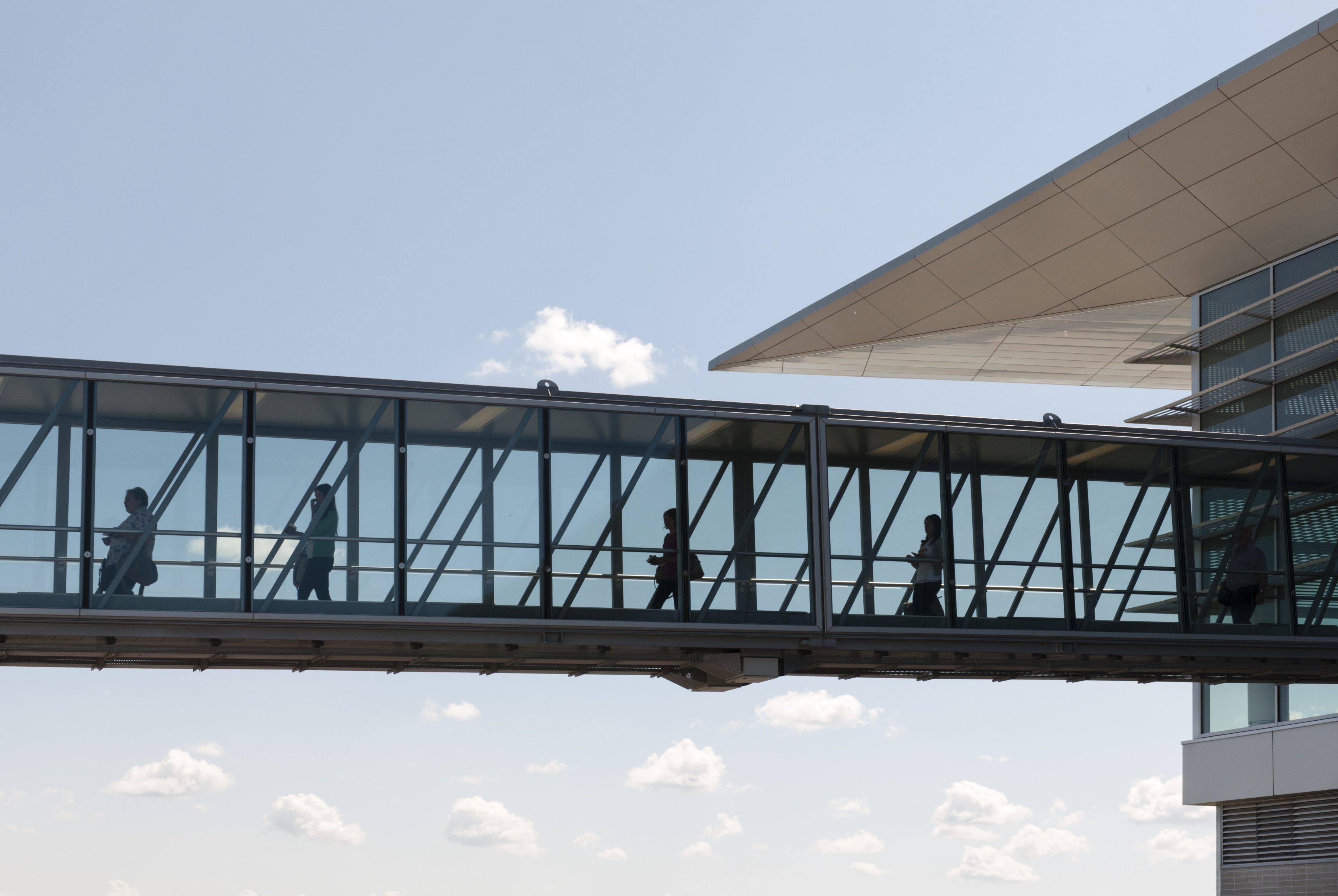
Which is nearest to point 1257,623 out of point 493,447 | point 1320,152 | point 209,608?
point 1320,152

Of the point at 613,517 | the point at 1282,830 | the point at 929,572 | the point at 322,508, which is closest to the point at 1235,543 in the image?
the point at 929,572

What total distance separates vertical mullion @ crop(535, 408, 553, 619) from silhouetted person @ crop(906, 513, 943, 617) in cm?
447

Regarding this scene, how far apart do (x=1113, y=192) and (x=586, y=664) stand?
43.3 feet

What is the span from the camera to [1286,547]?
1964cm

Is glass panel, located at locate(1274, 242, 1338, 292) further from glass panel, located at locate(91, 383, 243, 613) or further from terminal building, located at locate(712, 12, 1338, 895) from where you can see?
glass panel, located at locate(91, 383, 243, 613)

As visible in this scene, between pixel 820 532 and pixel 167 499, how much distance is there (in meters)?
7.33

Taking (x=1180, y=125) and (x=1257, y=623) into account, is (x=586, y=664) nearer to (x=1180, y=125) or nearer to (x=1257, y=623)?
(x=1257, y=623)

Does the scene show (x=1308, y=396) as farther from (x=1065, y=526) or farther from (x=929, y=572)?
(x=929, y=572)

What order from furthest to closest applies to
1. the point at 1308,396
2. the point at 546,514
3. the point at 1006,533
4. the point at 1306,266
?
the point at 1306,266, the point at 1308,396, the point at 1006,533, the point at 546,514

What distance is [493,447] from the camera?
16.4m

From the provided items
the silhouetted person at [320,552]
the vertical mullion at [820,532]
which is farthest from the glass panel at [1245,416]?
the silhouetted person at [320,552]

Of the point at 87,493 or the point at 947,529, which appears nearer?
the point at 87,493

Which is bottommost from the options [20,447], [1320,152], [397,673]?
[397,673]

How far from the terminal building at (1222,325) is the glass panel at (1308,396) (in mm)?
32
